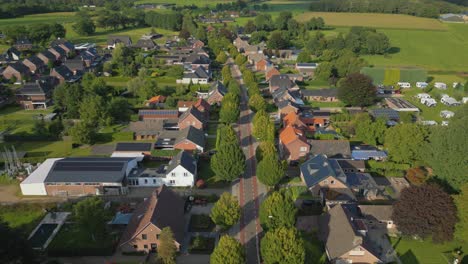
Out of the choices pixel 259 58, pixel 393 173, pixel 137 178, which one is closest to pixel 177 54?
pixel 259 58

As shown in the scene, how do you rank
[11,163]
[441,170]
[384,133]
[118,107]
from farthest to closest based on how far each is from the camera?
[118,107] < [384,133] < [11,163] < [441,170]

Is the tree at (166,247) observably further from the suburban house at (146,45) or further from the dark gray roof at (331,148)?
the suburban house at (146,45)

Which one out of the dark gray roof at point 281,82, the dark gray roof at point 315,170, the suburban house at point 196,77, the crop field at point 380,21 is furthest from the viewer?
the crop field at point 380,21

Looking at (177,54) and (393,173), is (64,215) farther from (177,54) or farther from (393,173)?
(177,54)

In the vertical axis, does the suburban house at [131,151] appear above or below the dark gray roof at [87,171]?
below

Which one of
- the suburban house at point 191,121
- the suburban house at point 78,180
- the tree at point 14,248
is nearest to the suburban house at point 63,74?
the suburban house at point 191,121

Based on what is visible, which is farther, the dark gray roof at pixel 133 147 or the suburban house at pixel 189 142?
the suburban house at pixel 189 142

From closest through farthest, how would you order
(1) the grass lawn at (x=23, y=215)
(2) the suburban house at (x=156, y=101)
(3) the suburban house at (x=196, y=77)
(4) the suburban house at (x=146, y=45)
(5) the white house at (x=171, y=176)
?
(1) the grass lawn at (x=23, y=215) < (5) the white house at (x=171, y=176) < (2) the suburban house at (x=156, y=101) < (3) the suburban house at (x=196, y=77) < (4) the suburban house at (x=146, y=45)
